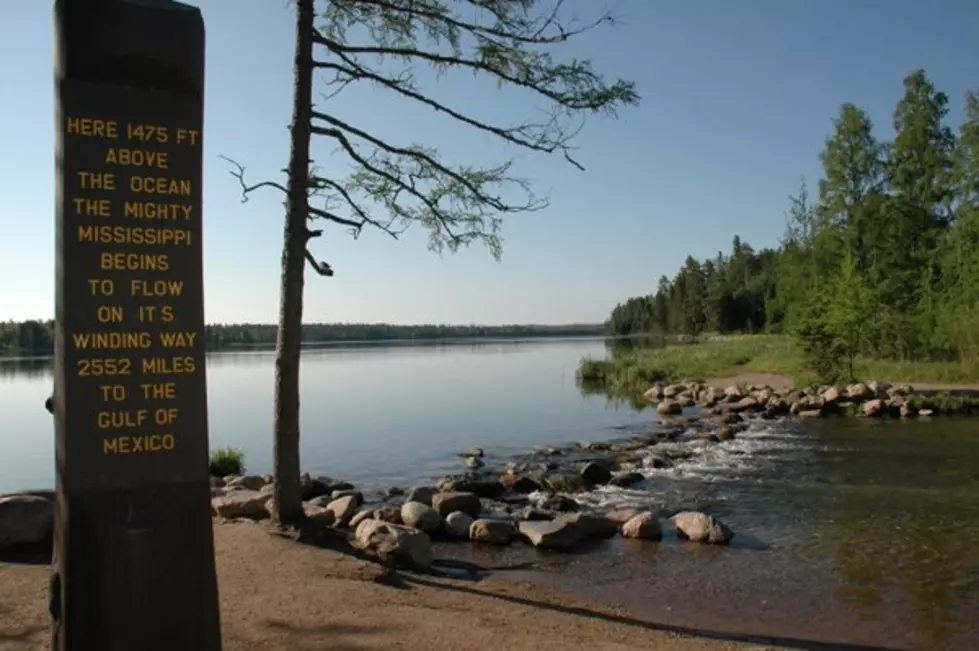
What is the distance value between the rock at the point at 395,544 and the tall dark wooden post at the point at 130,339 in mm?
5403

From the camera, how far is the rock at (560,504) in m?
17.1

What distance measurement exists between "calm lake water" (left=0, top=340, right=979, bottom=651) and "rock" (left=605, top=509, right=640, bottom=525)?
878mm

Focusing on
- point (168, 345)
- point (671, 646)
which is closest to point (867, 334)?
point (671, 646)

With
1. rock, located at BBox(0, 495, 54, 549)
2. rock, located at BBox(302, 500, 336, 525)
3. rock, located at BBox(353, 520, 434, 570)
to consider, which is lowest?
rock, located at BBox(302, 500, 336, 525)

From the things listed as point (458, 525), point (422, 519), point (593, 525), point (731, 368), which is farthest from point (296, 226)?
point (731, 368)

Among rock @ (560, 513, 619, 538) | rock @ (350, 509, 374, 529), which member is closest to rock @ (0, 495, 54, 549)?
rock @ (350, 509, 374, 529)

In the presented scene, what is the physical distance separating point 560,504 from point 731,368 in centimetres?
3995

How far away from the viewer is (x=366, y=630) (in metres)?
7.51

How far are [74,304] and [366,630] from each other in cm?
369

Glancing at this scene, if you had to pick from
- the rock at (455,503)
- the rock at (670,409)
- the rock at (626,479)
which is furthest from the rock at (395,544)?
the rock at (670,409)

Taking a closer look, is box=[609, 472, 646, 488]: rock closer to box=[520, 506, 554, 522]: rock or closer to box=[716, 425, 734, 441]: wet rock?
box=[520, 506, 554, 522]: rock

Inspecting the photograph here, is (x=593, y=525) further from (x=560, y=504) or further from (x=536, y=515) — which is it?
(x=560, y=504)

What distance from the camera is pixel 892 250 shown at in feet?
174

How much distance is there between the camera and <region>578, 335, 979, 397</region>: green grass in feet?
130
